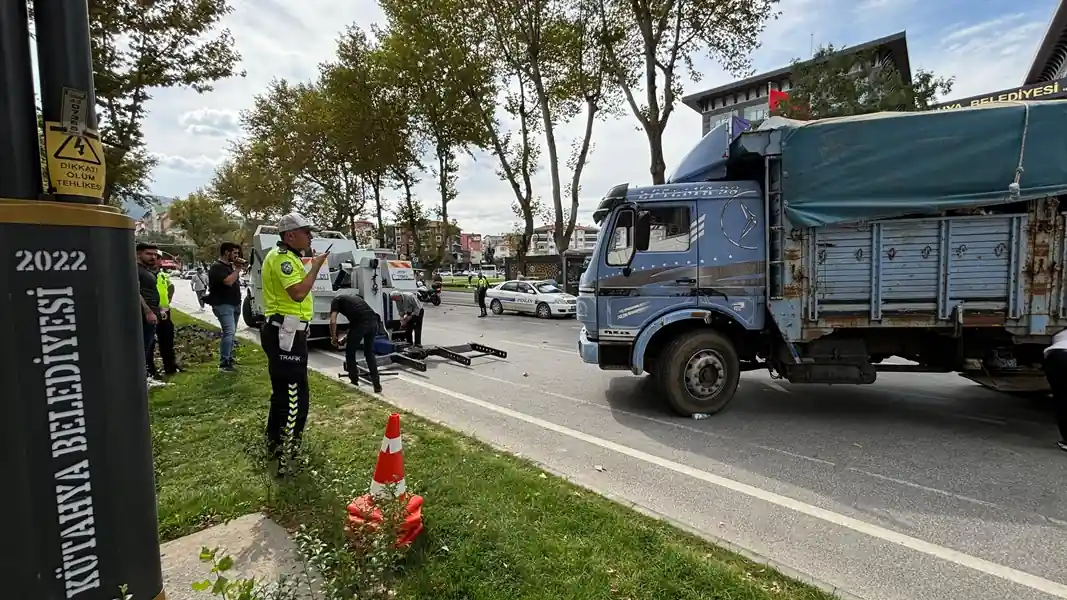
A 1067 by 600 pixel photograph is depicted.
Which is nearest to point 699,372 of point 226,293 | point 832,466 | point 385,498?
point 832,466

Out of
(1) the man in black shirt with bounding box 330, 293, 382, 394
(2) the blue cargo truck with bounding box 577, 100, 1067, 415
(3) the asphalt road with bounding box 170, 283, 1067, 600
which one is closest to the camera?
(3) the asphalt road with bounding box 170, 283, 1067, 600

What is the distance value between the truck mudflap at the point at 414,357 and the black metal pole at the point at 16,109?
6.45m

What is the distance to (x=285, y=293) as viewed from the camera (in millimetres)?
3879

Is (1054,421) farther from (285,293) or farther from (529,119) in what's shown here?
(529,119)

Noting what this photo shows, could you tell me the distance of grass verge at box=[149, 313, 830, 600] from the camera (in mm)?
2576

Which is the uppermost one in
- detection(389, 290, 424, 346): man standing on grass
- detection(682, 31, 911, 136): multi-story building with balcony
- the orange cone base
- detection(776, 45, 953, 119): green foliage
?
detection(682, 31, 911, 136): multi-story building with balcony

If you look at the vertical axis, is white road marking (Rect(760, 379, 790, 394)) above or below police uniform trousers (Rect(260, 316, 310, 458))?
below

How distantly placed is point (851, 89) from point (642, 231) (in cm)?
2026

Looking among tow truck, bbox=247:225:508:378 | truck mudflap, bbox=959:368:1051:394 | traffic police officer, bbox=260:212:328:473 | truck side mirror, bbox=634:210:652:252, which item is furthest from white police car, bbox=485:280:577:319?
traffic police officer, bbox=260:212:328:473

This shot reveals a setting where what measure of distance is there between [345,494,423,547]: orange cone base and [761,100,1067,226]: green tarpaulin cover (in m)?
4.72

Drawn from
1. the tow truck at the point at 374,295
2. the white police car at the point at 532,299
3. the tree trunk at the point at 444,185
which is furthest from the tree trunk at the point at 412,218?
the tow truck at the point at 374,295

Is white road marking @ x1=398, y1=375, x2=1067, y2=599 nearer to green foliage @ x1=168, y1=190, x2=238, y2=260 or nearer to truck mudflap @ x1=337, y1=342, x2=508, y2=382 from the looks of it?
truck mudflap @ x1=337, y1=342, x2=508, y2=382

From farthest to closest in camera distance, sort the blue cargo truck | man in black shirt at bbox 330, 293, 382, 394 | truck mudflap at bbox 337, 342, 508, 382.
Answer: truck mudflap at bbox 337, 342, 508, 382
man in black shirt at bbox 330, 293, 382, 394
the blue cargo truck

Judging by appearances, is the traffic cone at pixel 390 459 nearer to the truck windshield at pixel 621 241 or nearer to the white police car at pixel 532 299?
the truck windshield at pixel 621 241
